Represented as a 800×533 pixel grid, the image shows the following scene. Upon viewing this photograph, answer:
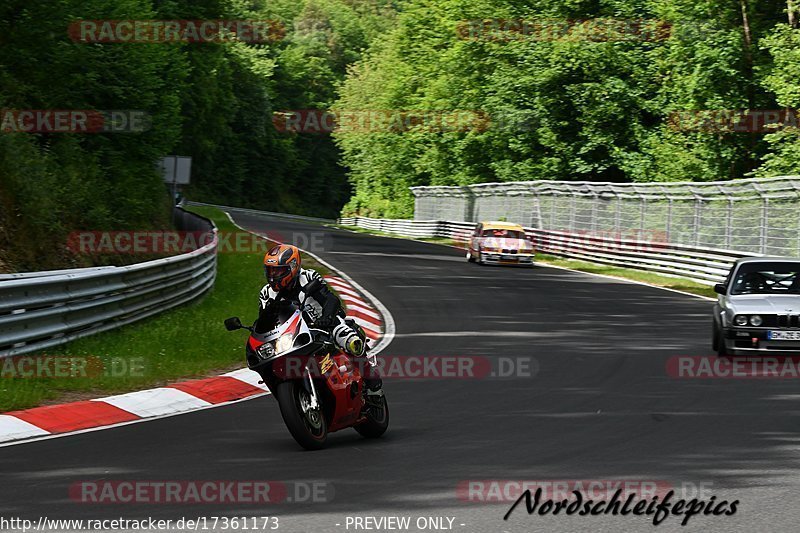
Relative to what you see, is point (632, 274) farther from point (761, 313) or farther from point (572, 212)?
point (761, 313)

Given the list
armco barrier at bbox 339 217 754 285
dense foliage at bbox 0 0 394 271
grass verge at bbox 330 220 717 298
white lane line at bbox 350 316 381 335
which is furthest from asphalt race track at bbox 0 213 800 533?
armco barrier at bbox 339 217 754 285

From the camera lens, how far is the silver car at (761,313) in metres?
15.7

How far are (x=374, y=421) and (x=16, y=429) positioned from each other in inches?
115

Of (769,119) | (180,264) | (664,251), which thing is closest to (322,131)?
(769,119)

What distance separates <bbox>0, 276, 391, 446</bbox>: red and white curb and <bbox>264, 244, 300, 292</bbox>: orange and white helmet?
232 centimetres

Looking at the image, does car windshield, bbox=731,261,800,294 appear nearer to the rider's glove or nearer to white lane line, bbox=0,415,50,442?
the rider's glove

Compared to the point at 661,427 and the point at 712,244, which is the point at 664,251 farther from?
the point at 661,427

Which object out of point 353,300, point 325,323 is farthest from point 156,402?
point 353,300

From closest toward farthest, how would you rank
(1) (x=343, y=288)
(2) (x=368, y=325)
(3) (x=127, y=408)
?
(3) (x=127, y=408) → (2) (x=368, y=325) → (1) (x=343, y=288)

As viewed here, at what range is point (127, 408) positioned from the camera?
431 inches

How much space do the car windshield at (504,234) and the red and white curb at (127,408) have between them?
2539 cm

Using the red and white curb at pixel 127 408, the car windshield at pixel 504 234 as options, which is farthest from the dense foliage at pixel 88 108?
the car windshield at pixel 504 234

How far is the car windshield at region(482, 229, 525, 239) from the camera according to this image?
38.8 m

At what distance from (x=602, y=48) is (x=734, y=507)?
47742mm
